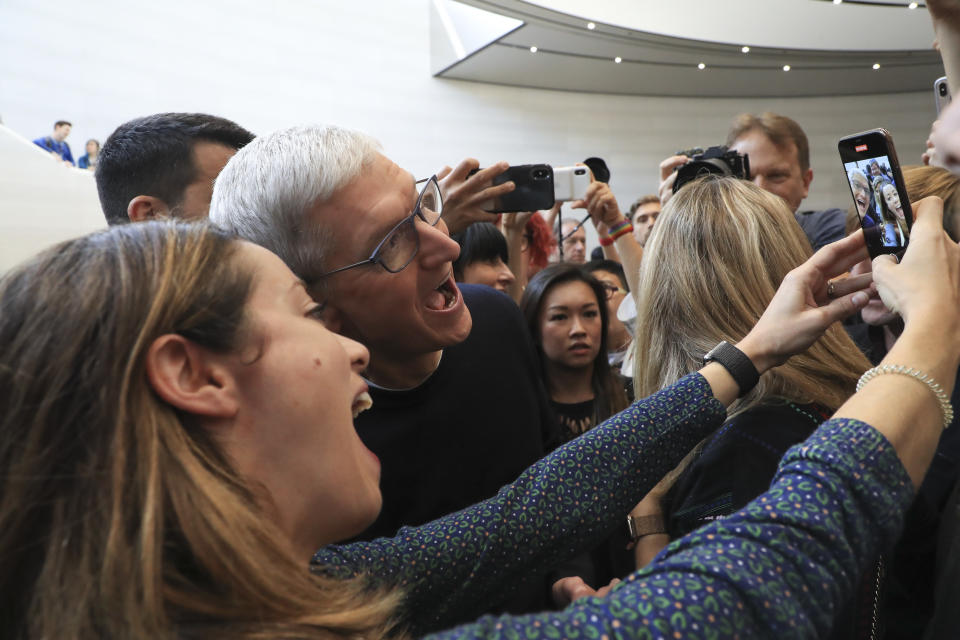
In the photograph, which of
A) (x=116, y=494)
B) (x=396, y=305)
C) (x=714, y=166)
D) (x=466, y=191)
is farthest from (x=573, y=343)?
(x=116, y=494)

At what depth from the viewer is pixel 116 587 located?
0.74 m

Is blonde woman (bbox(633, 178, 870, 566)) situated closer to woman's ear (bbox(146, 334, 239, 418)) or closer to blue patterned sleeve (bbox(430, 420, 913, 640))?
blue patterned sleeve (bbox(430, 420, 913, 640))

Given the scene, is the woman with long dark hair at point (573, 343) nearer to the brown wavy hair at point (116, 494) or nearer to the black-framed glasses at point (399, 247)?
the black-framed glasses at point (399, 247)

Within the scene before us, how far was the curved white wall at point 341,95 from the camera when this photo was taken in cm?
922

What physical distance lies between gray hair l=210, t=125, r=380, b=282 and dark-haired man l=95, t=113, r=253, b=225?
0.41 meters

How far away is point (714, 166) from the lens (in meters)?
2.38

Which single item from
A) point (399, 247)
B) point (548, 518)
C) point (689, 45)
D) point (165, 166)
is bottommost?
point (548, 518)

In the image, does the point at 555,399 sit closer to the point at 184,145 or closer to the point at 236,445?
the point at 184,145

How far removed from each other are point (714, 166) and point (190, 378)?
1896mm

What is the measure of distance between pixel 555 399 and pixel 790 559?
2388 mm

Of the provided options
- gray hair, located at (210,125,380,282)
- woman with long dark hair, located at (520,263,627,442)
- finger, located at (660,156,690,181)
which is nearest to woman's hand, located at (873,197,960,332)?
gray hair, located at (210,125,380,282)

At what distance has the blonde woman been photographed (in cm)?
133

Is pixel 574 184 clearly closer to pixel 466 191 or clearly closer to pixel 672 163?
pixel 672 163

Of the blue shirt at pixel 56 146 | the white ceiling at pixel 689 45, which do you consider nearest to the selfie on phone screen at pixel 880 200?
the blue shirt at pixel 56 146
